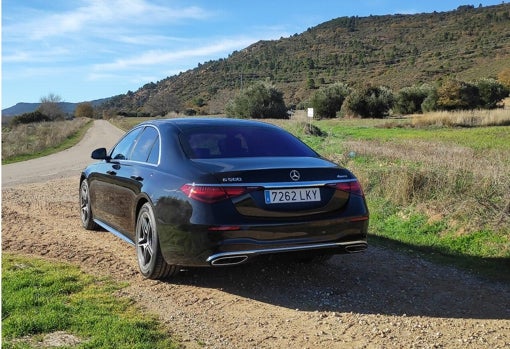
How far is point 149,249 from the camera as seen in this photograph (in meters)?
4.91

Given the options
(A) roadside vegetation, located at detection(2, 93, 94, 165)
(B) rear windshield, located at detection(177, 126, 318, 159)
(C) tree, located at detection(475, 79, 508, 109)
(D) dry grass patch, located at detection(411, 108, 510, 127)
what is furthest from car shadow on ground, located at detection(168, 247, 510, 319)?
(C) tree, located at detection(475, 79, 508, 109)

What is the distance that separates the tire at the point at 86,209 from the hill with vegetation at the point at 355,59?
5960 cm

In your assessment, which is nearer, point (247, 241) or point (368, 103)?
point (247, 241)

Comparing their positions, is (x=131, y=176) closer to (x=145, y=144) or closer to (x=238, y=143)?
(x=145, y=144)

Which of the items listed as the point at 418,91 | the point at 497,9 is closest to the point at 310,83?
the point at 418,91

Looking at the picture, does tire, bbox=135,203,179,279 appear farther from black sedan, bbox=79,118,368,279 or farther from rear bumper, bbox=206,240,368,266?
rear bumper, bbox=206,240,368,266

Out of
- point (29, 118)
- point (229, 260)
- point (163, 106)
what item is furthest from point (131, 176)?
point (163, 106)

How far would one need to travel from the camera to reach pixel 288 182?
4.30 meters

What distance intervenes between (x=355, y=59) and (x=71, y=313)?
335 feet

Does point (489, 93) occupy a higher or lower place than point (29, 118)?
lower

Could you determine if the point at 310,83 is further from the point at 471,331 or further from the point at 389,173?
the point at 471,331

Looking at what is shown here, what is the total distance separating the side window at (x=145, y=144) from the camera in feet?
17.8

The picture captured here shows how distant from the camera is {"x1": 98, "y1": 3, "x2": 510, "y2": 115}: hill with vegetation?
80.1m

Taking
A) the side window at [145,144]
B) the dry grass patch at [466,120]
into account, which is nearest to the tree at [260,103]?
the dry grass patch at [466,120]
